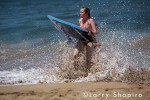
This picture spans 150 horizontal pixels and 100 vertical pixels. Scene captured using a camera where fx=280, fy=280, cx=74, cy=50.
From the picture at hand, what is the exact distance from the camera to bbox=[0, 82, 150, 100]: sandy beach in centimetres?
487

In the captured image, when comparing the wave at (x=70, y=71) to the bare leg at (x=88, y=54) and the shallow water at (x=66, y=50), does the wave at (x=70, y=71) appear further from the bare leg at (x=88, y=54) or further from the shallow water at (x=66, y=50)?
the bare leg at (x=88, y=54)

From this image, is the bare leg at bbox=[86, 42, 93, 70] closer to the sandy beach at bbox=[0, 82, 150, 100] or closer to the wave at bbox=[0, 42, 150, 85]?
the wave at bbox=[0, 42, 150, 85]

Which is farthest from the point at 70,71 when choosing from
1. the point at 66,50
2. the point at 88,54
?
the point at 66,50

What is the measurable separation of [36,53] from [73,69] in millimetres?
3420

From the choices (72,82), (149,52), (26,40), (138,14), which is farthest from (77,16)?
(72,82)

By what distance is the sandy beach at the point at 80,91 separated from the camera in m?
4.87

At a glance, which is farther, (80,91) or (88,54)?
(88,54)

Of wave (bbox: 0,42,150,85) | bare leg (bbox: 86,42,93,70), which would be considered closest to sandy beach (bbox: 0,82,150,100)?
wave (bbox: 0,42,150,85)

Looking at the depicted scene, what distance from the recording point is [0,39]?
12.6 m

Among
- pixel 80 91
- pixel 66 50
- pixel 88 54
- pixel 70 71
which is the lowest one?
pixel 80 91

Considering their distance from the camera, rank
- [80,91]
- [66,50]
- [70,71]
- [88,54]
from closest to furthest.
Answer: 1. [80,91]
2. [70,71]
3. [88,54]
4. [66,50]

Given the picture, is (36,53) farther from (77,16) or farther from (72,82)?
(77,16)

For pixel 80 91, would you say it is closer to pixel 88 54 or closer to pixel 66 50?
pixel 88 54

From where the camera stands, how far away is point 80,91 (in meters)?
5.14
